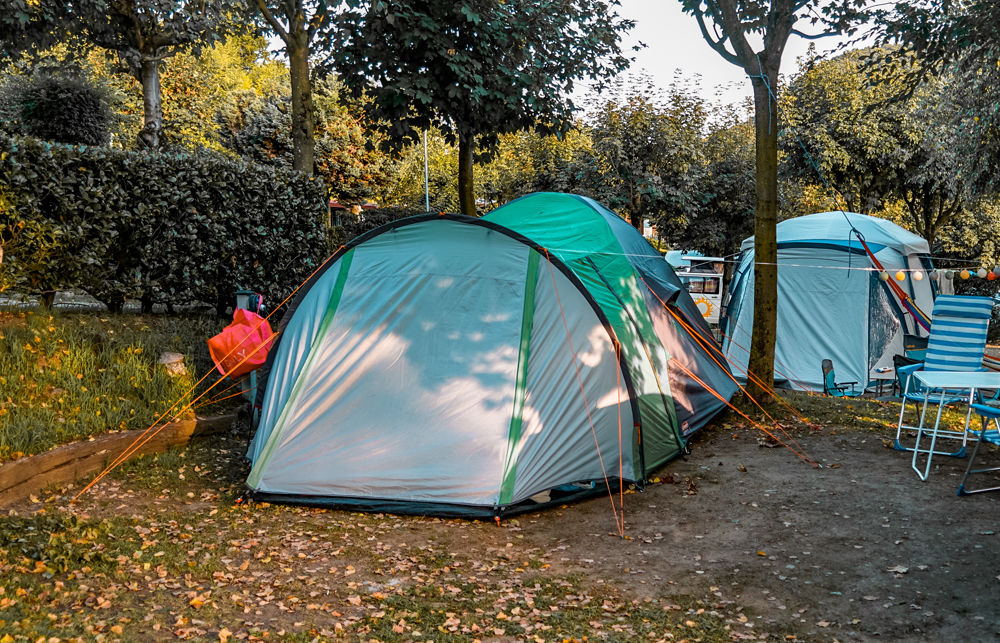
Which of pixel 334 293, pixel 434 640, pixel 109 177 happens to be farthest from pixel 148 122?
pixel 434 640

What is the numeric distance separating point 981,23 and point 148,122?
10.3 metres

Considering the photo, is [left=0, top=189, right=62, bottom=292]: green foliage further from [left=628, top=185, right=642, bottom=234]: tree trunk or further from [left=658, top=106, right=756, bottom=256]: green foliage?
[left=658, top=106, right=756, bottom=256]: green foliage

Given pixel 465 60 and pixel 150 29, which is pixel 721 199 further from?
pixel 150 29

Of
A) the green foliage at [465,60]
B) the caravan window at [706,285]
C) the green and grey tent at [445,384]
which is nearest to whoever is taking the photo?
the green and grey tent at [445,384]

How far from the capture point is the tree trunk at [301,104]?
1033cm

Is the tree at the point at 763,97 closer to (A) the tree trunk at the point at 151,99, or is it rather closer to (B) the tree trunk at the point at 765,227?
(B) the tree trunk at the point at 765,227

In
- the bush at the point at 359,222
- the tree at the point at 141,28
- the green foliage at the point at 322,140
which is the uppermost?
the tree at the point at 141,28

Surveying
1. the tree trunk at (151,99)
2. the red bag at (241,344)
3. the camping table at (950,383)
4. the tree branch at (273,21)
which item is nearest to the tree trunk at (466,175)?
the tree branch at (273,21)

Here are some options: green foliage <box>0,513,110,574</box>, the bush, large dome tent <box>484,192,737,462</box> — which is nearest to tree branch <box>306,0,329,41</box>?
the bush

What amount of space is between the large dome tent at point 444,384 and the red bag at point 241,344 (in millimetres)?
904

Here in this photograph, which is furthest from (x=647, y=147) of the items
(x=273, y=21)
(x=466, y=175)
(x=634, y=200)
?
(x=273, y=21)

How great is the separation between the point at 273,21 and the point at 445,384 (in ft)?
23.0

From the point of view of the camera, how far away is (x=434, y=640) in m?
3.63

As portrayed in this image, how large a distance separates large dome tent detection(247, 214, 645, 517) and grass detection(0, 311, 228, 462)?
4.50ft
